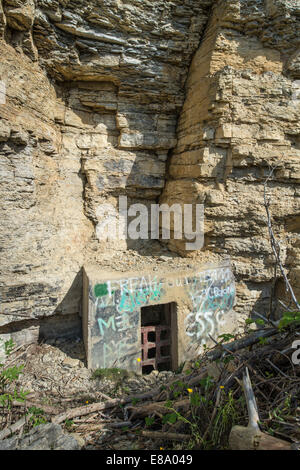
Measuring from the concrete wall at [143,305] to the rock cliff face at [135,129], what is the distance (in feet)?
2.22

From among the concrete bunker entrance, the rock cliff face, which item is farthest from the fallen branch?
the rock cliff face

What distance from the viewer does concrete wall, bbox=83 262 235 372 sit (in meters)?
4.59

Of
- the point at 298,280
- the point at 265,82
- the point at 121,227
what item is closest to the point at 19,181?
the point at 121,227

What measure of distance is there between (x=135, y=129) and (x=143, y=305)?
13.9 feet

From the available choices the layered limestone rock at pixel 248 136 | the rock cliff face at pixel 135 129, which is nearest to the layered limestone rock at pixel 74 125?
the rock cliff face at pixel 135 129

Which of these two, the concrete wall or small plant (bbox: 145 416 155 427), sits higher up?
the concrete wall

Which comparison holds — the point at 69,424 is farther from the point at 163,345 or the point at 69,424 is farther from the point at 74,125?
the point at 74,125

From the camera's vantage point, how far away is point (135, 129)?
21.2 ft

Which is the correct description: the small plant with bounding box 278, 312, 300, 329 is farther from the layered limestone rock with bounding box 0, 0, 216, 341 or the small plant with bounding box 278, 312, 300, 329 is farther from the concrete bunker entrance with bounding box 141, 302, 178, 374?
the layered limestone rock with bounding box 0, 0, 216, 341

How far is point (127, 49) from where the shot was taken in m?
5.77

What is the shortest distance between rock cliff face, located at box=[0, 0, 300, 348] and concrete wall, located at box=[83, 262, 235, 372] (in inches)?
26.6

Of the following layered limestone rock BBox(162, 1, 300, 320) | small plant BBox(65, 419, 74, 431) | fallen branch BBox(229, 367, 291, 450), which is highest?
layered limestone rock BBox(162, 1, 300, 320)

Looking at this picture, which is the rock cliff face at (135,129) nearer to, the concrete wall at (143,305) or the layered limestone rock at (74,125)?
the layered limestone rock at (74,125)

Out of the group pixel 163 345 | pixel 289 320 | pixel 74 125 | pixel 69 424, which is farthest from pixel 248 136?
pixel 69 424
